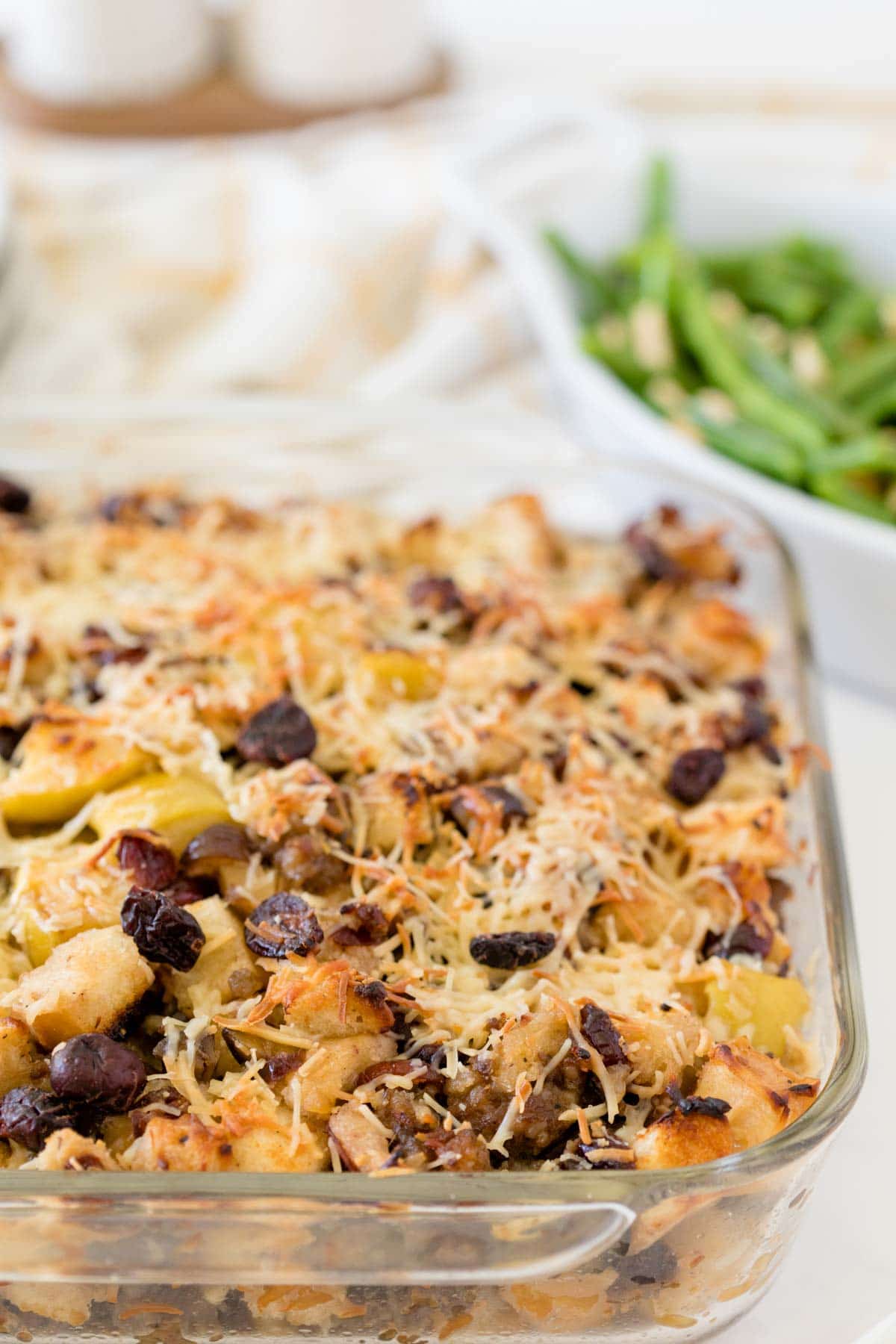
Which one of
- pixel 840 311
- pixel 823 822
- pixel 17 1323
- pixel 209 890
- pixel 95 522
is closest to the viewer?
pixel 17 1323

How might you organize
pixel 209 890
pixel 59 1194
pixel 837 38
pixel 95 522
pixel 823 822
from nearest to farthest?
1. pixel 59 1194
2. pixel 209 890
3. pixel 823 822
4. pixel 95 522
5. pixel 837 38

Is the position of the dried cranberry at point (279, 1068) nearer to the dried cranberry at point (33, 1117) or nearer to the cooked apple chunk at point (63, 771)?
the dried cranberry at point (33, 1117)

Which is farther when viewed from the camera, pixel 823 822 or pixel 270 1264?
pixel 823 822

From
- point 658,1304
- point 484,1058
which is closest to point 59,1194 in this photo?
point 484,1058

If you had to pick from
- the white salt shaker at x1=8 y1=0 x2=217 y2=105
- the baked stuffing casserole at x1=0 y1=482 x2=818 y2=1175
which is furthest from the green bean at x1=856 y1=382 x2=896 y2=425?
the white salt shaker at x1=8 y1=0 x2=217 y2=105

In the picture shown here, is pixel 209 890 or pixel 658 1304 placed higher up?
pixel 209 890

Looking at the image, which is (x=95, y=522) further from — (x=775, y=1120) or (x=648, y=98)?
(x=648, y=98)
